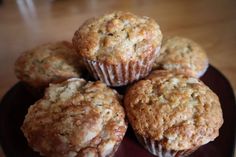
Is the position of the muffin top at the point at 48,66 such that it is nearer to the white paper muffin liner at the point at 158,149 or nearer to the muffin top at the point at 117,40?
the muffin top at the point at 117,40

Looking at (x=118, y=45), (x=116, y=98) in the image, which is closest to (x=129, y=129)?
(x=116, y=98)

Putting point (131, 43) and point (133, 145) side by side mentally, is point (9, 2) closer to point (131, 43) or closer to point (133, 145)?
point (131, 43)

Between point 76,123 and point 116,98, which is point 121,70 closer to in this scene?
point 116,98

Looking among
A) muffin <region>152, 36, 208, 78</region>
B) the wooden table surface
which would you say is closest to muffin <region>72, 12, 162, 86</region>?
muffin <region>152, 36, 208, 78</region>

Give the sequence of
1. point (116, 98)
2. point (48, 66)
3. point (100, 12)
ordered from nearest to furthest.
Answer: point (116, 98) → point (48, 66) → point (100, 12)

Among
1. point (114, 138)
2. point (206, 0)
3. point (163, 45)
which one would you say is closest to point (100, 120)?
point (114, 138)

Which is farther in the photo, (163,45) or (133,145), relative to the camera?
(163,45)
